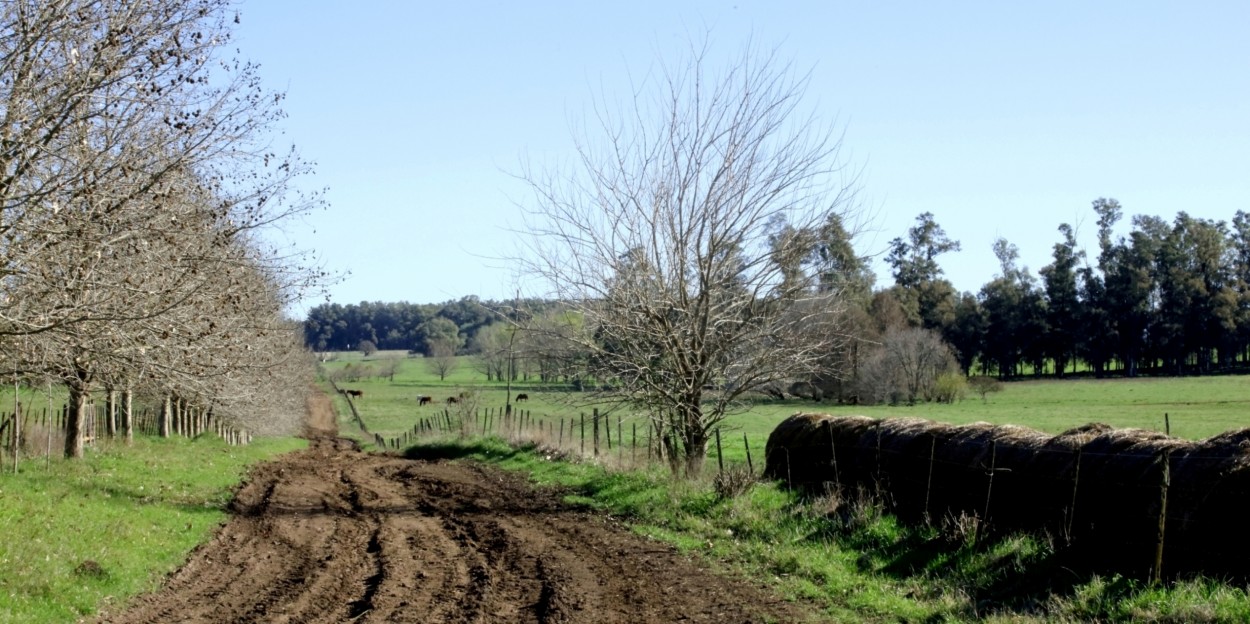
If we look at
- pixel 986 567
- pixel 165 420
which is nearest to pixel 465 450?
pixel 165 420

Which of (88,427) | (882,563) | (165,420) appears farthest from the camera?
(165,420)

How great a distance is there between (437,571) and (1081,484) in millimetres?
7128

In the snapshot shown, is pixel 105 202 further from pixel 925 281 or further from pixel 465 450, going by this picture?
pixel 925 281

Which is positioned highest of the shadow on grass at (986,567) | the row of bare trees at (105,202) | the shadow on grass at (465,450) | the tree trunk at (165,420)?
the row of bare trees at (105,202)

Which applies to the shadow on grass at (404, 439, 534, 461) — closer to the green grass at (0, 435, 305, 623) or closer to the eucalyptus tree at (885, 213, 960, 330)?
the green grass at (0, 435, 305, 623)

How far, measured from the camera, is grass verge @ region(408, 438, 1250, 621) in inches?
327

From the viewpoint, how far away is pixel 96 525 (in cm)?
1279

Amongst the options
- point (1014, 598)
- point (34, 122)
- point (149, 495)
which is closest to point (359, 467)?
point (149, 495)

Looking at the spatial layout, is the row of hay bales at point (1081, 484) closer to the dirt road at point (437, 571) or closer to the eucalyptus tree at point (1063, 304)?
the dirt road at point (437, 571)

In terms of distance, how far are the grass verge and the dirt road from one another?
73cm

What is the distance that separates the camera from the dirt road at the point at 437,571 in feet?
30.6

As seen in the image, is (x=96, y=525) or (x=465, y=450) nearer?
(x=96, y=525)

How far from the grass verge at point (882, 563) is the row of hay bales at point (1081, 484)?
337 millimetres

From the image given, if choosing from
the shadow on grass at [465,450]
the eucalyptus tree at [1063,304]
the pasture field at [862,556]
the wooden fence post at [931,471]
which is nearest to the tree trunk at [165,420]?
the shadow on grass at [465,450]
